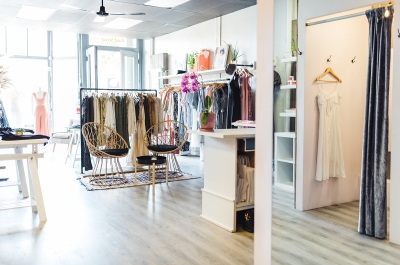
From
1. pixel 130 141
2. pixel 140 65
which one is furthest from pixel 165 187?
pixel 140 65

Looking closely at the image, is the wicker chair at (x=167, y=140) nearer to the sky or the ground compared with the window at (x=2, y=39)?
nearer to the ground

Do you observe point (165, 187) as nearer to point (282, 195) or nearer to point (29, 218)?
point (29, 218)

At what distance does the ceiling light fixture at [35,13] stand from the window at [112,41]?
7.70ft

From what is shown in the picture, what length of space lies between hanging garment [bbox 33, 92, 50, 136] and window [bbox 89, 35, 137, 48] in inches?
72.3

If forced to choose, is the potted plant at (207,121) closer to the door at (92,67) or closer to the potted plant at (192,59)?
the potted plant at (192,59)

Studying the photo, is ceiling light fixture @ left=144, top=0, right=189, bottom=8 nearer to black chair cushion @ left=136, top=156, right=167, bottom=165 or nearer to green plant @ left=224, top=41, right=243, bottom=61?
green plant @ left=224, top=41, right=243, bottom=61

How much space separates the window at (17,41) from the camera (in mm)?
9789

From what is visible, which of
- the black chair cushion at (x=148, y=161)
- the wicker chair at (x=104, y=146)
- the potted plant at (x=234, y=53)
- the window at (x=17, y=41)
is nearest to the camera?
the black chair cushion at (x=148, y=161)

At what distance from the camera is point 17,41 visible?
9.95 metres

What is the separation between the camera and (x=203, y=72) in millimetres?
7535

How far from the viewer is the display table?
3424mm

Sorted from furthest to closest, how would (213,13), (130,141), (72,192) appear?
(213,13), (130,141), (72,192)

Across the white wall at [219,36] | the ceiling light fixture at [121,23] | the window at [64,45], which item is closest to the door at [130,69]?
the white wall at [219,36]

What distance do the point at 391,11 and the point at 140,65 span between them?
355 inches
